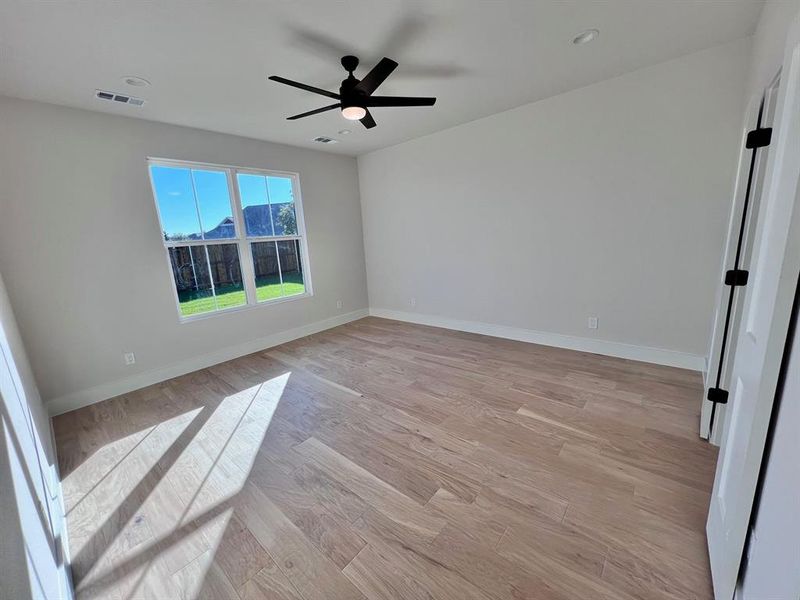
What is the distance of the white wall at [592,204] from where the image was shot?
105 inches

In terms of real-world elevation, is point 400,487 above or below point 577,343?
below

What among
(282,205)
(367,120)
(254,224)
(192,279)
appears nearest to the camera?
(367,120)

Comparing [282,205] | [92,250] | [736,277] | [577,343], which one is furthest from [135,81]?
[577,343]

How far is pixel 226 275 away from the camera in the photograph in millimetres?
3936

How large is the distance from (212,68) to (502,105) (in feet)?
8.88

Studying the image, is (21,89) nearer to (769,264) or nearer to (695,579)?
(769,264)

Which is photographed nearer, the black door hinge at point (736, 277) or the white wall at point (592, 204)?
the black door hinge at point (736, 277)

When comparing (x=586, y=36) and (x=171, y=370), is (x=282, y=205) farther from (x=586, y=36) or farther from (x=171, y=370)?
(x=586, y=36)

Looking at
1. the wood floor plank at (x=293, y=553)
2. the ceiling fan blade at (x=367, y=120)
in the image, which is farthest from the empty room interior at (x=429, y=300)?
the ceiling fan blade at (x=367, y=120)

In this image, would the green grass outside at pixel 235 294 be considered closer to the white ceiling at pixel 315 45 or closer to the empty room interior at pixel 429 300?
the empty room interior at pixel 429 300

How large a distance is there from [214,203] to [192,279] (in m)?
0.93

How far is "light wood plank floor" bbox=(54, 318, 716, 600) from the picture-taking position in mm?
1348

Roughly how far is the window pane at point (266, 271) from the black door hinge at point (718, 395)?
14.5ft

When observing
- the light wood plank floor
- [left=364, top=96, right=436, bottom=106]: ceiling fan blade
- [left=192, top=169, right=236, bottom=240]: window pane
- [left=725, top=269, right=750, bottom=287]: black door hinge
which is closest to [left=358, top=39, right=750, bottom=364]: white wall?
the light wood plank floor
